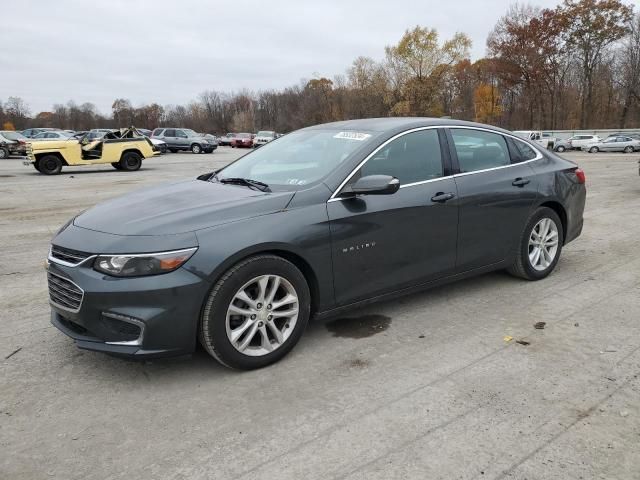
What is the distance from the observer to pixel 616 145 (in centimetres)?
3941

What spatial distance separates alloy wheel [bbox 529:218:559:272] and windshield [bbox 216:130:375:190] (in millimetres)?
2071

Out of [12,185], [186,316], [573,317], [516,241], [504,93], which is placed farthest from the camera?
[504,93]

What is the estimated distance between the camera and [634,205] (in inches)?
384

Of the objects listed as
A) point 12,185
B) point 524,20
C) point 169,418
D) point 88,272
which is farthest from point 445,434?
point 524,20

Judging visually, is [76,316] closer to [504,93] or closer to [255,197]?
[255,197]

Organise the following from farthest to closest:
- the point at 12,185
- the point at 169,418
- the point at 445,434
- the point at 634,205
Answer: the point at 12,185
the point at 634,205
the point at 169,418
the point at 445,434

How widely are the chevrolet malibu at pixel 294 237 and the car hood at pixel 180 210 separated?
1 cm

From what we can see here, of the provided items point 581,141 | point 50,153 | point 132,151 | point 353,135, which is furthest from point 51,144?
point 581,141

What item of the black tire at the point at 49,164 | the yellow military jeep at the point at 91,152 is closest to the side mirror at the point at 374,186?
the yellow military jeep at the point at 91,152

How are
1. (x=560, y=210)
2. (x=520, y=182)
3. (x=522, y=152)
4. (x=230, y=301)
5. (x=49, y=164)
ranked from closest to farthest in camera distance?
(x=230, y=301)
(x=520, y=182)
(x=522, y=152)
(x=560, y=210)
(x=49, y=164)

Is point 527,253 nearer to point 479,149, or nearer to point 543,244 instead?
point 543,244

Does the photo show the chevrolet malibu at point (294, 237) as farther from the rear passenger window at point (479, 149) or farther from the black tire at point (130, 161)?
the black tire at point (130, 161)

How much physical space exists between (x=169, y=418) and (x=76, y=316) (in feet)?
2.83

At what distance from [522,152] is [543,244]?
36.0 inches
